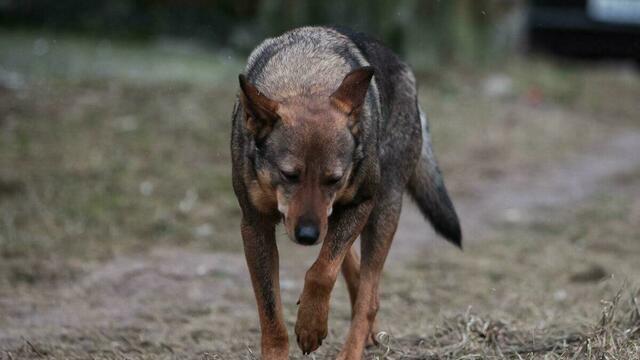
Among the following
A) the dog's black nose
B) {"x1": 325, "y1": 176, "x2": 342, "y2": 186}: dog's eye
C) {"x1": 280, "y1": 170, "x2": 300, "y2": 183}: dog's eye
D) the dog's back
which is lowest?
the dog's black nose

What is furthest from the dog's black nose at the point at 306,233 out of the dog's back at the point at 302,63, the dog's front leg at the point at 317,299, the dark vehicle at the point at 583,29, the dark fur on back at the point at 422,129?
the dark vehicle at the point at 583,29

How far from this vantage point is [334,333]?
6348mm

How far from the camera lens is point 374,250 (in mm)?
5664

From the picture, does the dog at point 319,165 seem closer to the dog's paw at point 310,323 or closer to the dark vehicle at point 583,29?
Result: the dog's paw at point 310,323

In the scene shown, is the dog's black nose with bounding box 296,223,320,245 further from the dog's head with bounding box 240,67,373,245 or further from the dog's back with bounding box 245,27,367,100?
the dog's back with bounding box 245,27,367,100

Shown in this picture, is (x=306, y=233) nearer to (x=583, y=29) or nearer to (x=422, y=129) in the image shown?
(x=422, y=129)

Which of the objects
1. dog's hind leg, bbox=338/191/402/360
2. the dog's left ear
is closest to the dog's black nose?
the dog's left ear

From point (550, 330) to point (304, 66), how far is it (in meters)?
1.96

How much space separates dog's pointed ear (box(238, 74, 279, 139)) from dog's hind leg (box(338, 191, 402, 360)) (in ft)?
3.24

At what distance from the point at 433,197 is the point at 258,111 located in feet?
5.60

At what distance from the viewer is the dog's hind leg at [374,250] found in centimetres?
555

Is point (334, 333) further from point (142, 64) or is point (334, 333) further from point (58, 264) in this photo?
point (142, 64)

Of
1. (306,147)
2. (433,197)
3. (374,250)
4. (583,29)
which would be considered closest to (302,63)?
(306,147)

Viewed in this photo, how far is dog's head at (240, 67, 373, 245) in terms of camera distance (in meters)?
4.59
